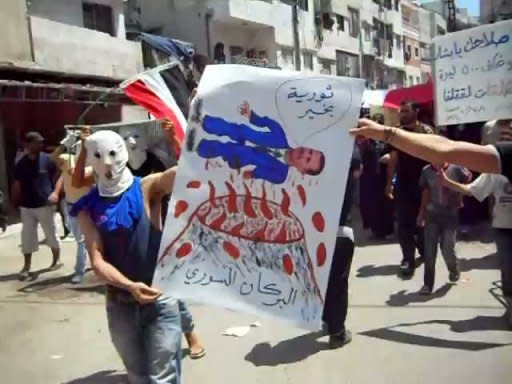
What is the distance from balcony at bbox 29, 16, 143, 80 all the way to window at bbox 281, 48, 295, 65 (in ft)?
50.3

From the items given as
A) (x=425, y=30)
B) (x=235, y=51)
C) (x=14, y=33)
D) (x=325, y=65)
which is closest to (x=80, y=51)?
(x=14, y=33)

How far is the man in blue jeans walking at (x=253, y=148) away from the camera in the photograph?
293 cm

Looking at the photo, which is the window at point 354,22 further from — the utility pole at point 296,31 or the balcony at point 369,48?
the utility pole at point 296,31

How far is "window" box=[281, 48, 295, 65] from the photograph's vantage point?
3412 cm

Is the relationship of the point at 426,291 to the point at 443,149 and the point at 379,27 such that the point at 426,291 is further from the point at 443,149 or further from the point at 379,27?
the point at 379,27

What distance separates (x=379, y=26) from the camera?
168 feet

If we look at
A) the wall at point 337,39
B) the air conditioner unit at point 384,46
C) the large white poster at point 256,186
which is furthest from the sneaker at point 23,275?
the air conditioner unit at point 384,46

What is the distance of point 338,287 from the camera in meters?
5.05

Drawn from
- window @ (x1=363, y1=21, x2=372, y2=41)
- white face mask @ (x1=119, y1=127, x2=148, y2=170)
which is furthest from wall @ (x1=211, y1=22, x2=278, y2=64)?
white face mask @ (x1=119, y1=127, x2=148, y2=170)

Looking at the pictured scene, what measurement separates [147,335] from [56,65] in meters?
13.6

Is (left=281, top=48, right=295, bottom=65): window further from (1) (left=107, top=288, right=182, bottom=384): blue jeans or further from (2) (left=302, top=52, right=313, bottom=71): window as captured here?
(1) (left=107, top=288, right=182, bottom=384): blue jeans

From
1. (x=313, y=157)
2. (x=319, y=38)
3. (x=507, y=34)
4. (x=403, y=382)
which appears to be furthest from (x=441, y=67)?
(x=319, y=38)

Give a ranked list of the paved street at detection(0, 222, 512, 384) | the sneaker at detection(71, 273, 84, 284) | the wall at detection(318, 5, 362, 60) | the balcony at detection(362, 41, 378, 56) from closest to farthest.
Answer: the paved street at detection(0, 222, 512, 384) → the sneaker at detection(71, 273, 84, 284) → the wall at detection(318, 5, 362, 60) → the balcony at detection(362, 41, 378, 56)

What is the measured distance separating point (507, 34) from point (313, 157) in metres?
4.09
